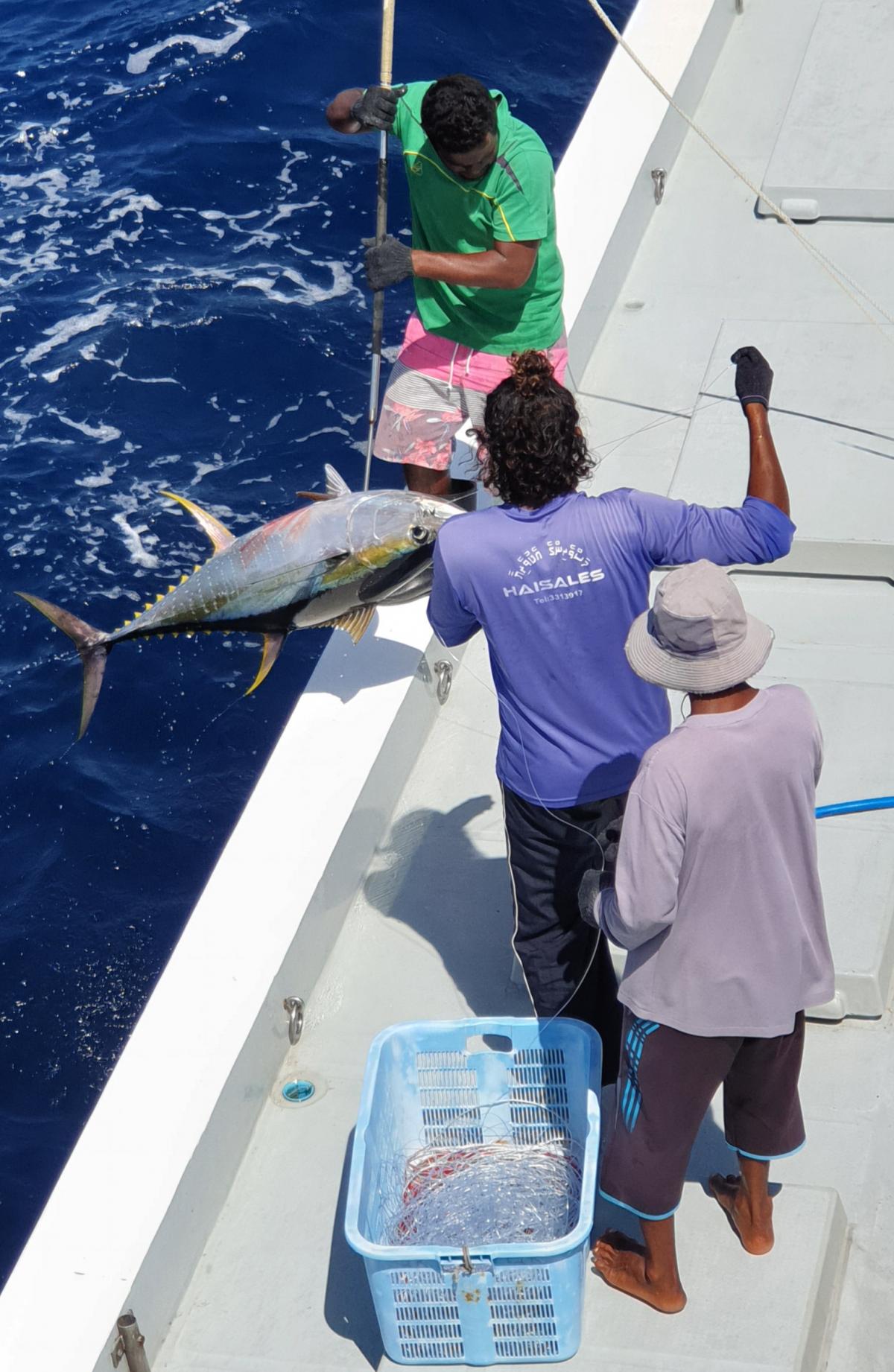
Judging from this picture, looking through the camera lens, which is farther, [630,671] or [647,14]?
[647,14]

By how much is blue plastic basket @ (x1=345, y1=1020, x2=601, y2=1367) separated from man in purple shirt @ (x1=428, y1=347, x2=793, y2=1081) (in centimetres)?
36

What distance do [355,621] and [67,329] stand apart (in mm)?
5904

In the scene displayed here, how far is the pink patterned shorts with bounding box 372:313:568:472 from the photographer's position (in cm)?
434

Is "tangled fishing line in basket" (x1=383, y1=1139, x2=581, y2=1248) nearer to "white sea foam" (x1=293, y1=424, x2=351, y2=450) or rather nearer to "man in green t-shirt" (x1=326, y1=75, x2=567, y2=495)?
"man in green t-shirt" (x1=326, y1=75, x2=567, y2=495)

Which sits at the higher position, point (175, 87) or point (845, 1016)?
point (845, 1016)

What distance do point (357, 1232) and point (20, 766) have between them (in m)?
4.50

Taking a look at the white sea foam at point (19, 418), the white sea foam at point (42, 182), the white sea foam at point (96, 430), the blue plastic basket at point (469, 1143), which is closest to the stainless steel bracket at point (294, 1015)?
the blue plastic basket at point (469, 1143)

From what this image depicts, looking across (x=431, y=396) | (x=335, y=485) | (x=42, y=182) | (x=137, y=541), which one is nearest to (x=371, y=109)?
(x=431, y=396)

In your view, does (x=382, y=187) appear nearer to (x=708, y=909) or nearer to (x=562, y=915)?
(x=562, y=915)

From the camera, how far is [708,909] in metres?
2.47

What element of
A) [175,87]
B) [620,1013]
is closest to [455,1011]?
[620,1013]

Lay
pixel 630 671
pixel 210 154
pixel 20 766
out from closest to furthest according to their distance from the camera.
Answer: pixel 630 671 → pixel 20 766 → pixel 210 154

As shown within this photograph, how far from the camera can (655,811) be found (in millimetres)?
2361

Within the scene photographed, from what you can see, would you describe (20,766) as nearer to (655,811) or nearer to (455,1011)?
(455,1011)
